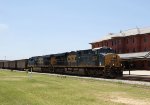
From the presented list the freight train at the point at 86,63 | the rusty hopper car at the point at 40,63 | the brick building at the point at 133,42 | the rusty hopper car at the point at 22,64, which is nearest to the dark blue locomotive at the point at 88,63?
the freight train at the point at 86,63

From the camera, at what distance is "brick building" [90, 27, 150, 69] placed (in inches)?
2960

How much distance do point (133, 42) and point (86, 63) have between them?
3994cm

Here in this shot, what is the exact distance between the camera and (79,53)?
46.4 meters

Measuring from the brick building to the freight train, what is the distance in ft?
73.2

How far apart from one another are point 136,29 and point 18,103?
70538mm

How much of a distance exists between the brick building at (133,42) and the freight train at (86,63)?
22311mm

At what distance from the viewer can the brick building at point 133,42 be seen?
75.2 metres

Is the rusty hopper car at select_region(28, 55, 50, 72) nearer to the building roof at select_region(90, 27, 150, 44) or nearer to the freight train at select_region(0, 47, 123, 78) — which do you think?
the freight train at select_region(0, 47, 123, 78)

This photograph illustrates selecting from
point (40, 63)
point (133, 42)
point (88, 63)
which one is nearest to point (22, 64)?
point (40, 63)

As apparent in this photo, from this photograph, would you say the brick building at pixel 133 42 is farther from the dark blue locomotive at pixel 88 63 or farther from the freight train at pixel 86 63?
the dark blue locomotive at pixel 88 63

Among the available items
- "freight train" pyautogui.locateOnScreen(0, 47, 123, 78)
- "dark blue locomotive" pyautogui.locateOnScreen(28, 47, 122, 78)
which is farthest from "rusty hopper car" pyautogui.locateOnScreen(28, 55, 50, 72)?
"dark blue locomotive" pyautogui.locateOnScreen(28, 47, 122, 78)

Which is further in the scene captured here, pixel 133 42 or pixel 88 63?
pixel 133 42

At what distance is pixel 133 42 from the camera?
81.1 metres

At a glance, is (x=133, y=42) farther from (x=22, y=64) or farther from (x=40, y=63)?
(x=22, y=64)
